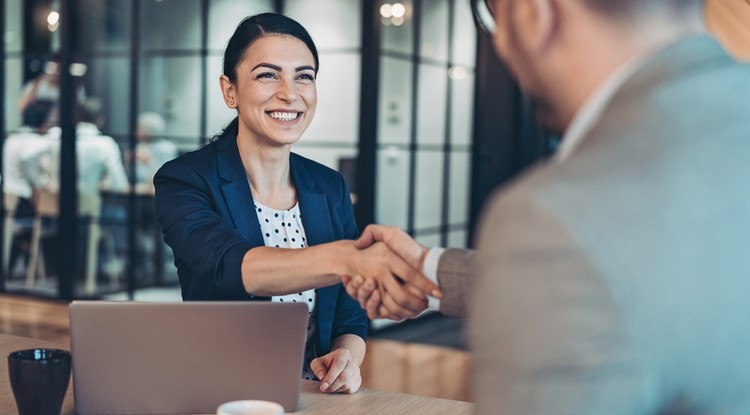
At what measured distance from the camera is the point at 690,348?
604mm

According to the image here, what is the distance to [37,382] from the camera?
123 cm

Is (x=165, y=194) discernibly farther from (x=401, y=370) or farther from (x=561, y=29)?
(x=401, y=370)

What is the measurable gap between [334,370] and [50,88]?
5.22 m

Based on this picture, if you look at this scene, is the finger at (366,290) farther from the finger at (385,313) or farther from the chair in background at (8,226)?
the chair in background at (8,226)

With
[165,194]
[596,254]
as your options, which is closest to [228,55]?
[165,194]

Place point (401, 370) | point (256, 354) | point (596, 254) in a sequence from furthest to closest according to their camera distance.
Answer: point (401, 370), point (256, 354), point (596, 254)

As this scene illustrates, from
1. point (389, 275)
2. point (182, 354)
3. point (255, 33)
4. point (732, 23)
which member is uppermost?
point (732, 23)

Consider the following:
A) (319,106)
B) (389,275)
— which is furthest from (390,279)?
(319,106)

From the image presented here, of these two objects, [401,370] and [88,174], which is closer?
[401,370]

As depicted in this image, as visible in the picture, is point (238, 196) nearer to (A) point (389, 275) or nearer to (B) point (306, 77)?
(B) point (306, 77)

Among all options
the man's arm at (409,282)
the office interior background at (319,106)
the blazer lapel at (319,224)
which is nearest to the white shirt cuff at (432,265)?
A: the man's arm at (409,282)

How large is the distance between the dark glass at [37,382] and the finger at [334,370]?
469 millimetres

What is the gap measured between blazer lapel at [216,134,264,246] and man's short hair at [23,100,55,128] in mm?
4674

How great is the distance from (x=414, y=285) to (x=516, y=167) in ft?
13.0
